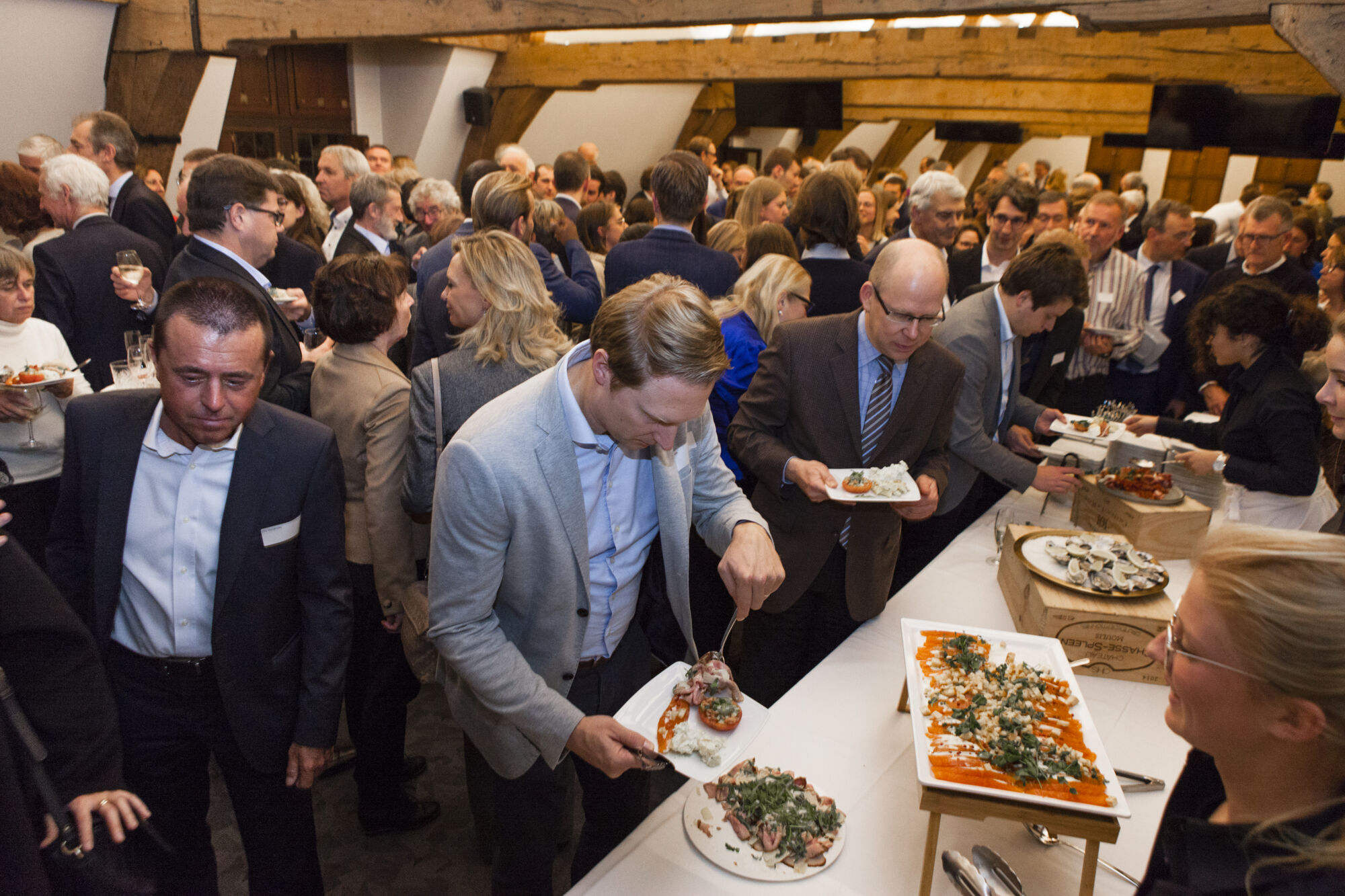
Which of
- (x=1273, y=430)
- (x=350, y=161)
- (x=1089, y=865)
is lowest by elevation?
(x=1089, y=865)

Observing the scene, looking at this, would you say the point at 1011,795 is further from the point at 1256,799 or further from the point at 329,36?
the point at 329,36

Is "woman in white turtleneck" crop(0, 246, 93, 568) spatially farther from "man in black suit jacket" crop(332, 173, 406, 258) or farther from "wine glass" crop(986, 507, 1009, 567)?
"wine glass" crop(986, 507, 1009, 567)

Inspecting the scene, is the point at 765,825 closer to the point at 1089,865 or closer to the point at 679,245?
the point at 1089,865

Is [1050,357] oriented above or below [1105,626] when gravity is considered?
above

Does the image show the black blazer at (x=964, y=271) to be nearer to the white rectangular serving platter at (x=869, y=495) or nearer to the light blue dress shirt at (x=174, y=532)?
the white rectangular serving platter at (x=869, y=495)

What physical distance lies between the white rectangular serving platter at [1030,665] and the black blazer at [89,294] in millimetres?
2852

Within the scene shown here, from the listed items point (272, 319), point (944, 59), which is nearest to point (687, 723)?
point (272, 319)

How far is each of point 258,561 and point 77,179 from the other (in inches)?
89.7

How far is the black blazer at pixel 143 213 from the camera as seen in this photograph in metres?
3.63

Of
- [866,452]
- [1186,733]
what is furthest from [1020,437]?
[1186,733]

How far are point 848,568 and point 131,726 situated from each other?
5.32 feet

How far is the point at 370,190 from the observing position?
390cm

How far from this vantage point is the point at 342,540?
164 cm

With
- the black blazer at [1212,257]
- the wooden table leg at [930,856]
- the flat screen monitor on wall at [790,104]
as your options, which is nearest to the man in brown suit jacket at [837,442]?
the wooden table leg at [930,856]
